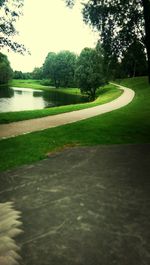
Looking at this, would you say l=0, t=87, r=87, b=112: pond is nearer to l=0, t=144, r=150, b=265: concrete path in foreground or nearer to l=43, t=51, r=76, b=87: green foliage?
l=0, t=144, r=150, b=265: concrete path in foreground

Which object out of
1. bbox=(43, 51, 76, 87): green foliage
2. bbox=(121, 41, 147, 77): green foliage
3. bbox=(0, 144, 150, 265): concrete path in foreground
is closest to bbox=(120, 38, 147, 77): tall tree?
bbox=(121, 41, 147, 77): green foliage

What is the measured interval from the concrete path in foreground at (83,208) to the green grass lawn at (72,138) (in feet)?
3.77

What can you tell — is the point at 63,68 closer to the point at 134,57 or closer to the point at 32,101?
the point at 32,101

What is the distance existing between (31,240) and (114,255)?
1.72m

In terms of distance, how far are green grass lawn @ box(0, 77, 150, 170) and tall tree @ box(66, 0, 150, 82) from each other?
15.3 ft

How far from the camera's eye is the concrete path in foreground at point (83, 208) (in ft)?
17.6

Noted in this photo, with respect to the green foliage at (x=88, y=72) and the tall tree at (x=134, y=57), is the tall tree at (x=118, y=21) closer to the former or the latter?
the tall tree at (x=134, y=57)

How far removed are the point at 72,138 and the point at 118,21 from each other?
279 inches

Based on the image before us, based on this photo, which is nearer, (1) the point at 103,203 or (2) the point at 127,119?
(1) the point at 103,203

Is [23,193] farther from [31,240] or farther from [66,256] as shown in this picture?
[66,256]

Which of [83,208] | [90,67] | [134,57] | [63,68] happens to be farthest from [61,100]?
[83,208]

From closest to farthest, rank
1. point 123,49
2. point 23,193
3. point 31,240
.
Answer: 1. point 31,240
2. point 23,193
3. point 123,49

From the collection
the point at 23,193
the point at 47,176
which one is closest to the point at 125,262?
the point at 23,193

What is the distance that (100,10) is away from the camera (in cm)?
1574
